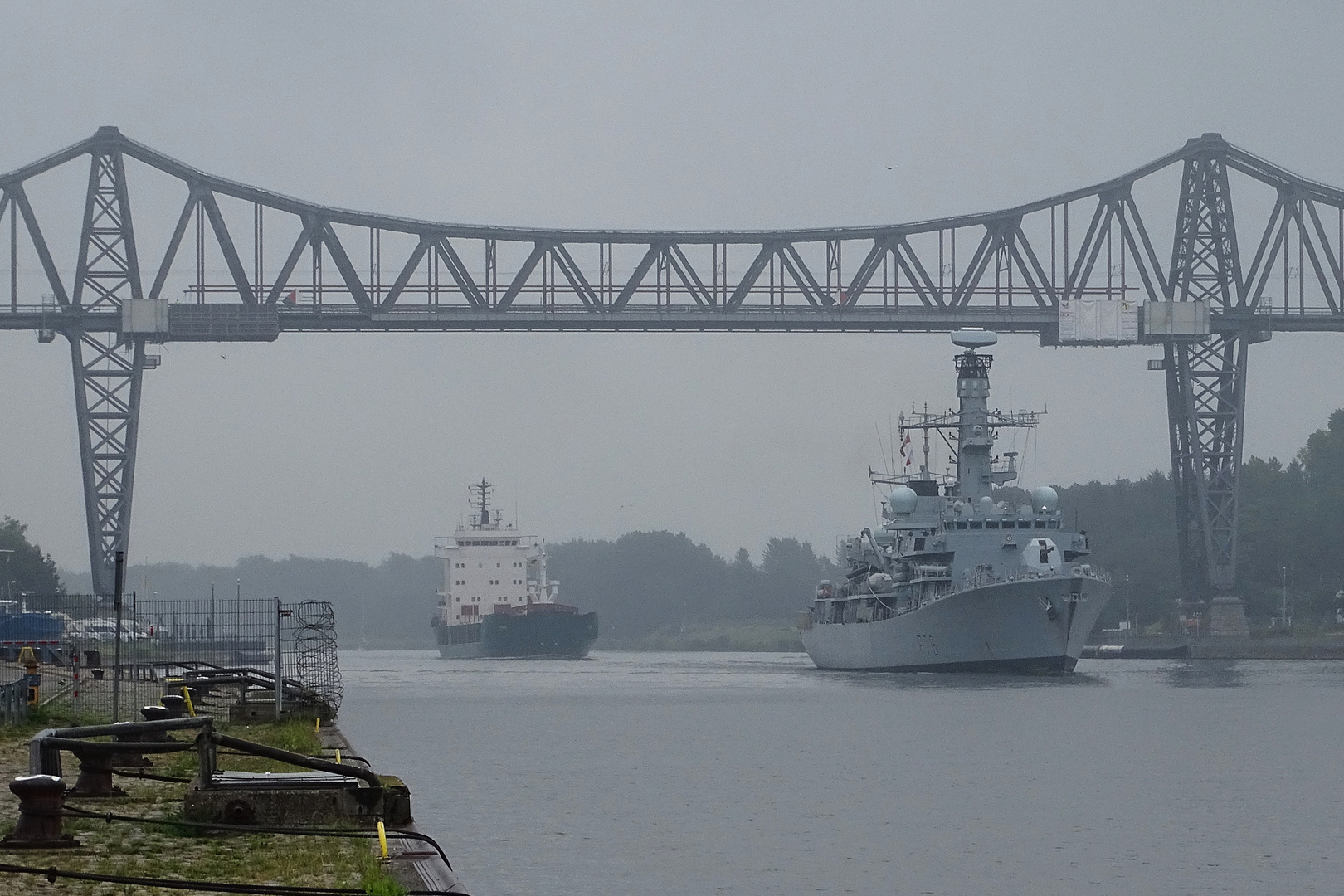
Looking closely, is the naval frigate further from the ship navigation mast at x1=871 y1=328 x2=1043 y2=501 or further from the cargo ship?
the cargo ship

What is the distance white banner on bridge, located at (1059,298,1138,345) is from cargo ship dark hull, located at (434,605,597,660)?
161ft

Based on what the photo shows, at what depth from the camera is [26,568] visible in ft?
341

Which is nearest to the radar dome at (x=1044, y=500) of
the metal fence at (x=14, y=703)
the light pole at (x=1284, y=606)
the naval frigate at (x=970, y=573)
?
the naval frigate at (x=970, y=573)

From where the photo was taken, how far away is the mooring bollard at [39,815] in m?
13.8

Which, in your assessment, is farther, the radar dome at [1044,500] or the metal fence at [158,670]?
the radar dome at [1044,500]

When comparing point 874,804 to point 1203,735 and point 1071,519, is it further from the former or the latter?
point 1071,519

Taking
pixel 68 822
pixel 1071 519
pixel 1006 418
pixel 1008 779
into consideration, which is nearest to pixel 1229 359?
pixel 1006 418

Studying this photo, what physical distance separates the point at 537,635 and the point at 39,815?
113 m

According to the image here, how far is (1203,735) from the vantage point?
38594mm

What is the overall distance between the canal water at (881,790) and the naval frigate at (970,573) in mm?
12284

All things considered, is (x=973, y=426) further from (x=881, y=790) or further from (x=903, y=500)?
(x=881, y=790)

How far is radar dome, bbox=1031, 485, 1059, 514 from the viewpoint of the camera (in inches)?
2985

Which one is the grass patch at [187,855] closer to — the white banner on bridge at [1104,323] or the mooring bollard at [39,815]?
the mooring bollard at [39,815]

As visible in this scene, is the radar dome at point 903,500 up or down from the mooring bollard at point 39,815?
up
